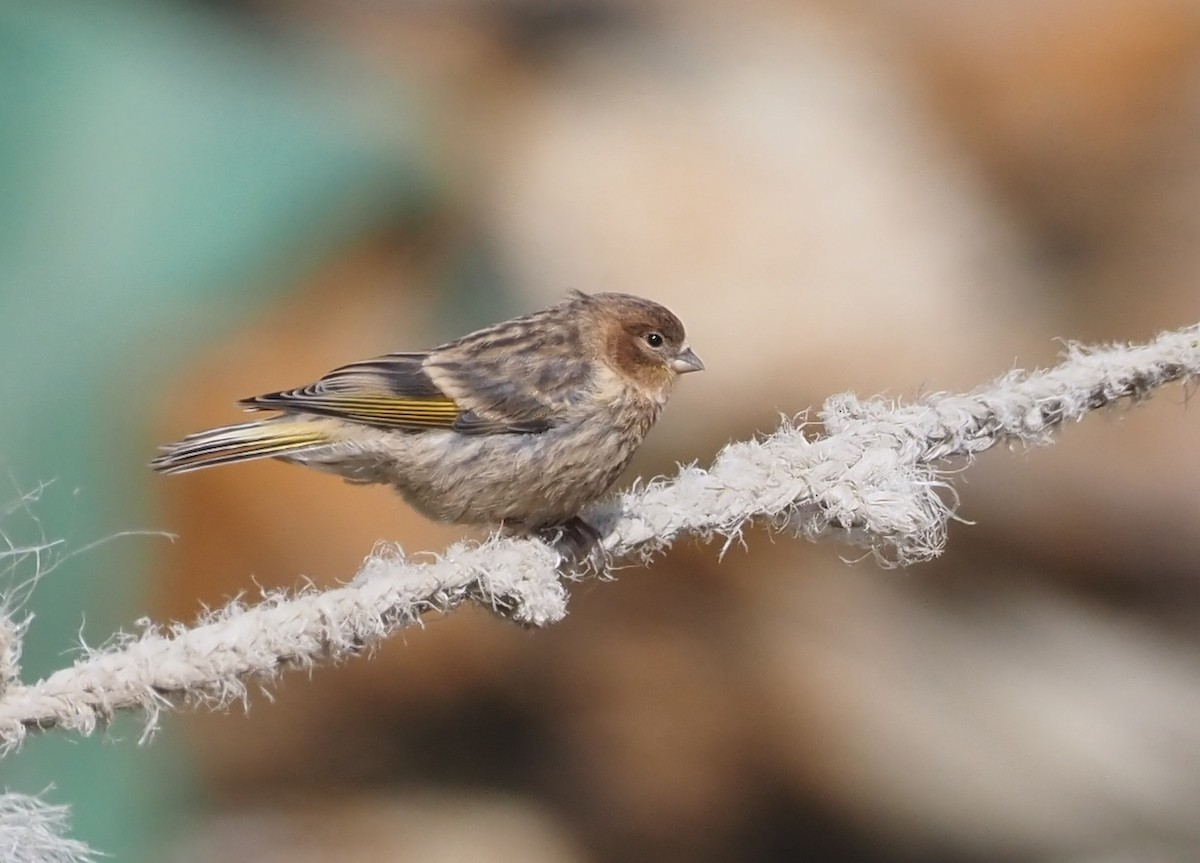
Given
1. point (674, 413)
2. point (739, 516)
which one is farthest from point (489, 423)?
point (674, 413)

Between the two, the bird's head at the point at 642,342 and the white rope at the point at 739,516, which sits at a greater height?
the bird's head at the point at 642,342

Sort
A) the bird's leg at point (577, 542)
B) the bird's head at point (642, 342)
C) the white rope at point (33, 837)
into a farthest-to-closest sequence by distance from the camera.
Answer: the bird's head at point (642, 342), the bird's leg at point (577, 542), the white rope at point (33, 837)

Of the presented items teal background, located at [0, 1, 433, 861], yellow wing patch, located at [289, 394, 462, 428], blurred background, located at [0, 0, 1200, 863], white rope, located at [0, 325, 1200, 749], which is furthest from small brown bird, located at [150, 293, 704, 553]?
teal background, located at [0, 1, 433, 861]

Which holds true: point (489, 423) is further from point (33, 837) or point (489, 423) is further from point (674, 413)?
point (33, 837)

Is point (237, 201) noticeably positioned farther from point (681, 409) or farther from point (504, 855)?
point (504, 855)

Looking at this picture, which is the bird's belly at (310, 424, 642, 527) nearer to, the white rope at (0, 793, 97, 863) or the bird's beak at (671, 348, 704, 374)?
the bird's beak at (671, 348, 704, 374)

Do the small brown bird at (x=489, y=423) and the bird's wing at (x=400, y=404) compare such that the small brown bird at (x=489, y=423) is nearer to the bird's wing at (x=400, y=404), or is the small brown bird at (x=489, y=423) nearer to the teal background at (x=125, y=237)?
the bird's wing at (x=400, y=404)

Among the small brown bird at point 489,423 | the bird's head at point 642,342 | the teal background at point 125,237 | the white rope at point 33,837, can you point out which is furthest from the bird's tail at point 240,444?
the teal background at point 125,237
